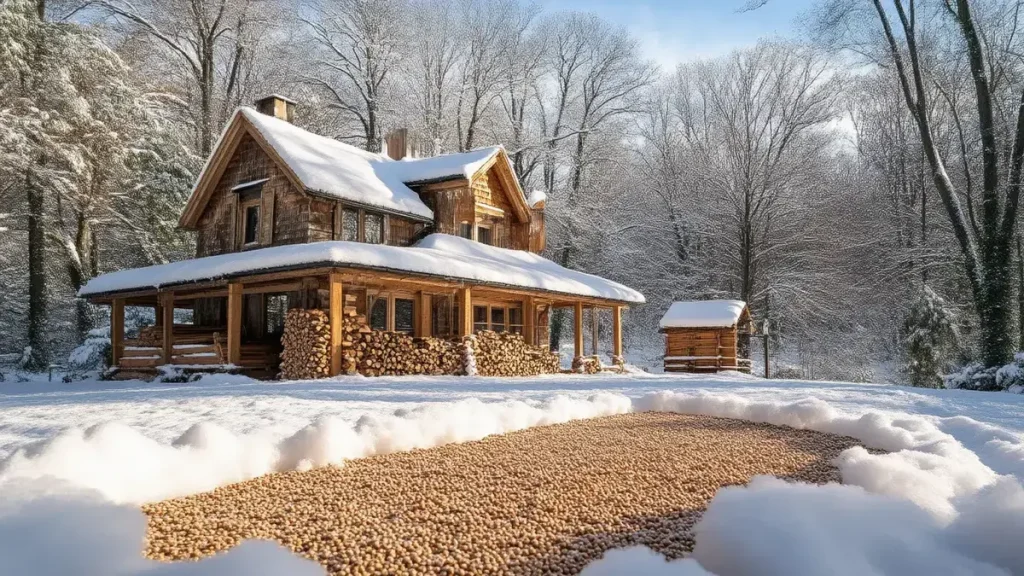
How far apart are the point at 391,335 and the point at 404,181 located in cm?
562

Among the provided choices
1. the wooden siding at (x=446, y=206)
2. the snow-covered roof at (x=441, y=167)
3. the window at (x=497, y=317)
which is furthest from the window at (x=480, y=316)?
the snow-covered roof at (x=441, y=167)

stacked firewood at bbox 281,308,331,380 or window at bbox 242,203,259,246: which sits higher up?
window at bbox 242,203,259,246

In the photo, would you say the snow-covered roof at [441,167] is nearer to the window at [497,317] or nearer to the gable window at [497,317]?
the gable window at [497,317]

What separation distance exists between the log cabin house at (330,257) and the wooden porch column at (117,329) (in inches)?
1.3

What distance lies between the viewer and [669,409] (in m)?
6.78

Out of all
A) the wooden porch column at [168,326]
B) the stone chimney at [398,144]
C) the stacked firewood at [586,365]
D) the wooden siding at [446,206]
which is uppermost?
the stone chimney at [398,144]

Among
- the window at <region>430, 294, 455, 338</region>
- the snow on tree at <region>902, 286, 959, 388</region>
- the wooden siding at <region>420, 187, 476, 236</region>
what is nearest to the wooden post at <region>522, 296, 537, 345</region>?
the window at <region>430, 294, 455, 338</region>

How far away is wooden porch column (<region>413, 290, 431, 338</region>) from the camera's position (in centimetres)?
1399

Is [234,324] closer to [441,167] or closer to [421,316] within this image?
[421,316]

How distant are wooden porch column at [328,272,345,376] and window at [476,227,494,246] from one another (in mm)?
6723

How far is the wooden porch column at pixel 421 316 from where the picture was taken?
45.9 feet

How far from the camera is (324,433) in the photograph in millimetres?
3869

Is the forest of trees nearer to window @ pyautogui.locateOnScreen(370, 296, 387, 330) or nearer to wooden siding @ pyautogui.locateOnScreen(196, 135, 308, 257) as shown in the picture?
wooden siding @ pyautogui.locateOnScreen(196, 135, 308, 257)

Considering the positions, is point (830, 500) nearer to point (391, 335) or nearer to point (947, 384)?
point (391, 335)
